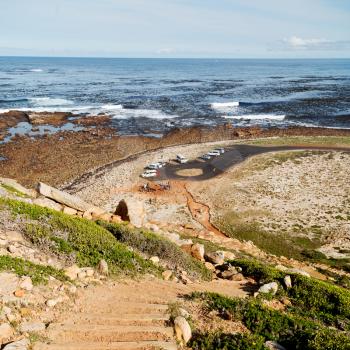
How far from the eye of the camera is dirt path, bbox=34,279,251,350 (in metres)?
9.85

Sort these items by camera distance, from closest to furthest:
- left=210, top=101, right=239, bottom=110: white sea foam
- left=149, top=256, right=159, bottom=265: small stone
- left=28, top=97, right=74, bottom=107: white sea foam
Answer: left=149, top=256, right=159, bottom=265: small stone < left=210, top=101, right=239, bottom=110: white sea foam < left=28, top=97, right=74, bottom=107: white sea foam

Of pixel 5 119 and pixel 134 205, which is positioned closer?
pixel 134 205

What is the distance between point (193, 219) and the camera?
2988 cm

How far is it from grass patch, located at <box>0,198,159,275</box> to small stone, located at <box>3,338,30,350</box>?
415 centimetres

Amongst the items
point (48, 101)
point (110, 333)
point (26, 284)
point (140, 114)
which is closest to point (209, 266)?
point (110, 333)

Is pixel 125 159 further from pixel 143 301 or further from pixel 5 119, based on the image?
pixel 143 301

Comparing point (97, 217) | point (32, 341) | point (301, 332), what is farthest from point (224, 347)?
point (97, 217)

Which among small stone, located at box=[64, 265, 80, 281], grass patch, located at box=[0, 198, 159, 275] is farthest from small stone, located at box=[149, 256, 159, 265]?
small stone, located at box=[64, 265, 80, 281]

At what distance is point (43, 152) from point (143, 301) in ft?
130

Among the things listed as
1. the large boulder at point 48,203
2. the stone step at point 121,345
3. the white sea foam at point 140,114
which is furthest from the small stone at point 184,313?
the white sea foam at point 140,114

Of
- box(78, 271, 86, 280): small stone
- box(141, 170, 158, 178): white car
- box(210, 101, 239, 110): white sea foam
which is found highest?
box(210, 101, 239, 110): white sea foam

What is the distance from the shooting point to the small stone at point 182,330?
10141 mm

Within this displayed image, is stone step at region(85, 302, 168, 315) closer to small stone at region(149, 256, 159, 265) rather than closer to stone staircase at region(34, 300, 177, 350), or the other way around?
stone staircase at region(34, 300, 177, 350)

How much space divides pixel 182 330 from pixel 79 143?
147 feet
